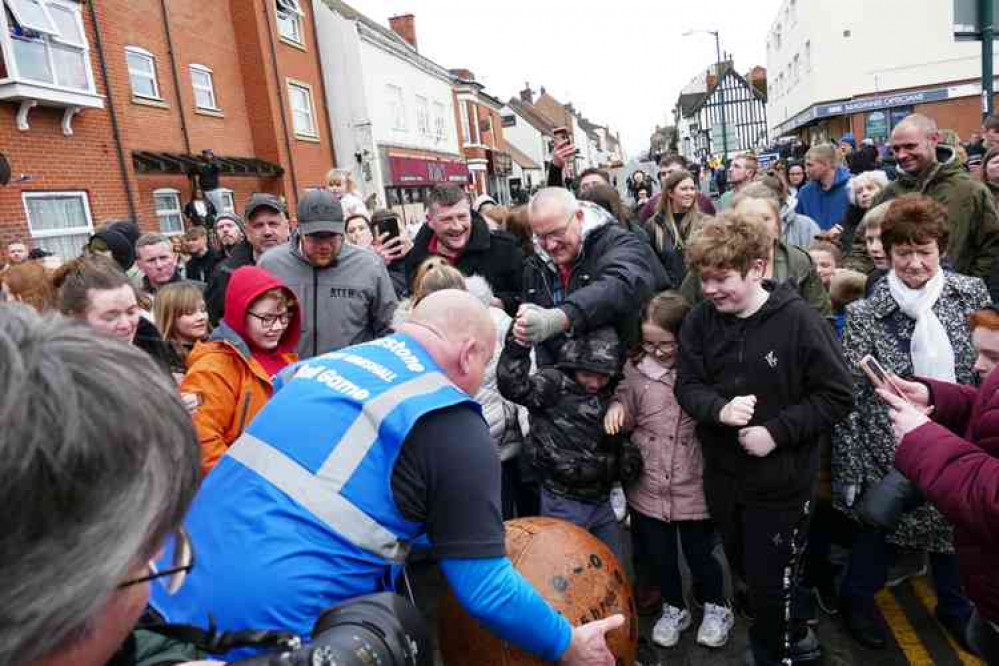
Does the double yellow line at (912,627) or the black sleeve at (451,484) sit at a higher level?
the black sleeve at (451,484)

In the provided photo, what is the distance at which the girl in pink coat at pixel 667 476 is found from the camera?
3568 mm

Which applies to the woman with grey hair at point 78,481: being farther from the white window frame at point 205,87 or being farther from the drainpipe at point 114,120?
the white window frame at point 205,87

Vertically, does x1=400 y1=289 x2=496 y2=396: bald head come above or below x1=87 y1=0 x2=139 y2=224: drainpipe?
below

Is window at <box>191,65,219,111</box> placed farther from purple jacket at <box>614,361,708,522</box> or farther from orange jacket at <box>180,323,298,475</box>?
purple jacket at <box>614,361,708,522</box>

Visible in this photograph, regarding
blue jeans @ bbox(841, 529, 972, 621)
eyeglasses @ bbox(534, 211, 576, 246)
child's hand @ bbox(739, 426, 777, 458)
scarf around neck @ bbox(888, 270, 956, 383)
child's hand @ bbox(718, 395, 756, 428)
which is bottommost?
blue jeans @ bbox(841, 529, 972, 621)

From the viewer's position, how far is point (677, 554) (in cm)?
370

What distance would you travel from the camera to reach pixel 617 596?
262 cm

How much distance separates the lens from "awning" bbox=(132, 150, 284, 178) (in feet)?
46.3

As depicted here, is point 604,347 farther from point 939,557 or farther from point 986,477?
point 939,557

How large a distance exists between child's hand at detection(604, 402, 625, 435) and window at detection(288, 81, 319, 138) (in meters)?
19.2

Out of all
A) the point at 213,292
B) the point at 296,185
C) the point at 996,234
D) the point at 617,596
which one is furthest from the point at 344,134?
the point at 617,596

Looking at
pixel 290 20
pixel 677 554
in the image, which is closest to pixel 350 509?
pixel 677 554

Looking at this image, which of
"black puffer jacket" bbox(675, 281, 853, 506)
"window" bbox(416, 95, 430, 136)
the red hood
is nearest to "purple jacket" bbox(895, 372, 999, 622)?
"black puffer jacket" bbox(675, 281, 853, 506)

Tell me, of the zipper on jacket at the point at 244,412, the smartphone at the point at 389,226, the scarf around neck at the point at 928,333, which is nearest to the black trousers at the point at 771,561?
the scarf around neck at the point at 928,333
